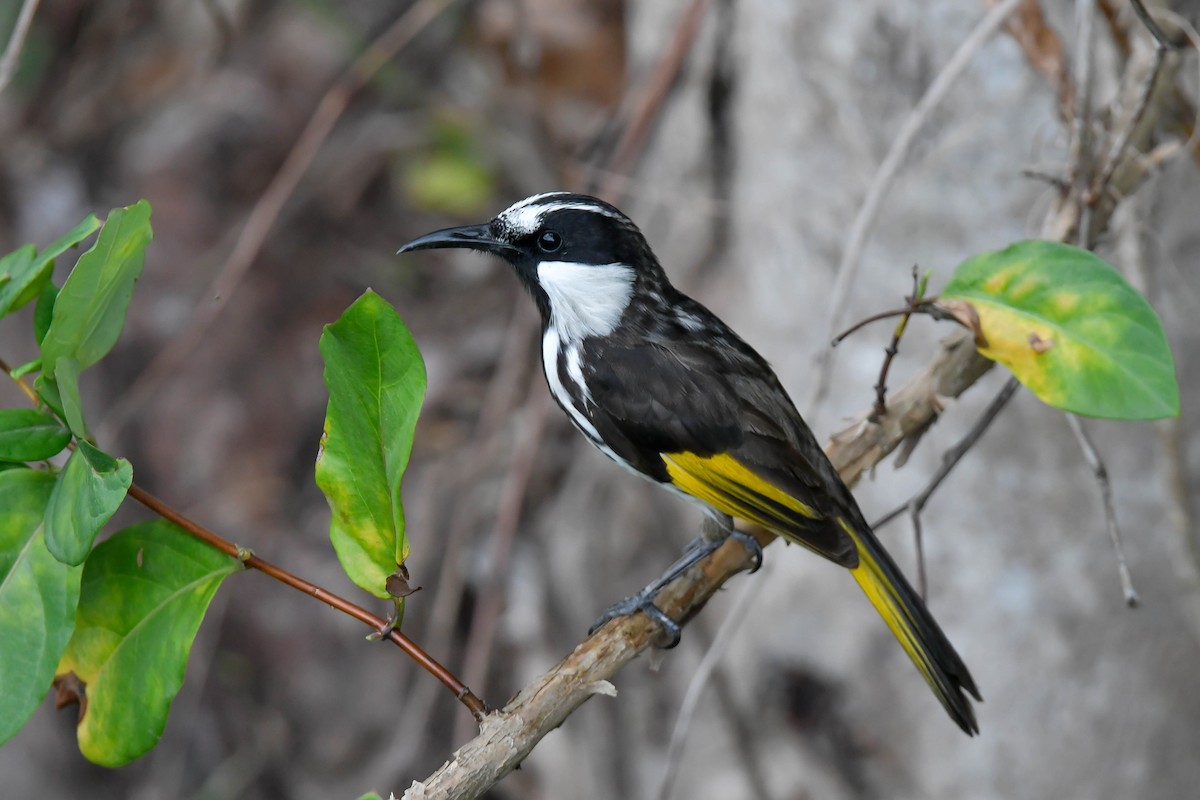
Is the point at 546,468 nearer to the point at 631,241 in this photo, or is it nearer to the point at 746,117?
the point at 746,117

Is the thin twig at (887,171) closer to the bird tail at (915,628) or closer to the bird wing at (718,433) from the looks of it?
the bird wing at (718,433)

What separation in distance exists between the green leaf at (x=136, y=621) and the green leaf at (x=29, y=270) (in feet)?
1.15

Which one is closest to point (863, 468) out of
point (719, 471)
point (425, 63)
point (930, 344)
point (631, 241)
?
point (719, 471)

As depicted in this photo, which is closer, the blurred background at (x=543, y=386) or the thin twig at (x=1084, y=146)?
the thin twig at (x=1084, y=146)

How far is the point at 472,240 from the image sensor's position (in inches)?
98.2

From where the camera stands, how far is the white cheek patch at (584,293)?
8.23 ft

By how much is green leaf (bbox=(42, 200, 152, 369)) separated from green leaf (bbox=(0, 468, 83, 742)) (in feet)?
0.63

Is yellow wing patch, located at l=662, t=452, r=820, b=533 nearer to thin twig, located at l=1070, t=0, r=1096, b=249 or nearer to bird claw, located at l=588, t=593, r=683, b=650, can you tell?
bird claw, located at l=588, t=593, r=683, b=650

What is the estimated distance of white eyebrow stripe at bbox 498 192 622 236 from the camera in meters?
2.48

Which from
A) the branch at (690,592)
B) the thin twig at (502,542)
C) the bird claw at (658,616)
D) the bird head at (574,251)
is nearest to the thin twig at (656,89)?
the thin twig at (502,542)

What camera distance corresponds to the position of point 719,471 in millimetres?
2303

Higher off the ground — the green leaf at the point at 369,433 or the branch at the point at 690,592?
the green leaf at the point at 369,433

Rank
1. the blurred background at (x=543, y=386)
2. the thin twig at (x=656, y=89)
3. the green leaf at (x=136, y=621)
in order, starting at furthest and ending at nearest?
the thin twig at (x=656, y=89)
the blurred background at (x=543, y=386)
the green leaf at (x=136, y=621)

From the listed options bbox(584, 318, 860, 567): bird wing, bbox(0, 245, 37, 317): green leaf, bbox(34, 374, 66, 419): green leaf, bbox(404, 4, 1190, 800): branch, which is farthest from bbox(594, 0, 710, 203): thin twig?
bbox(34, 374, 66, 419): green leaf
